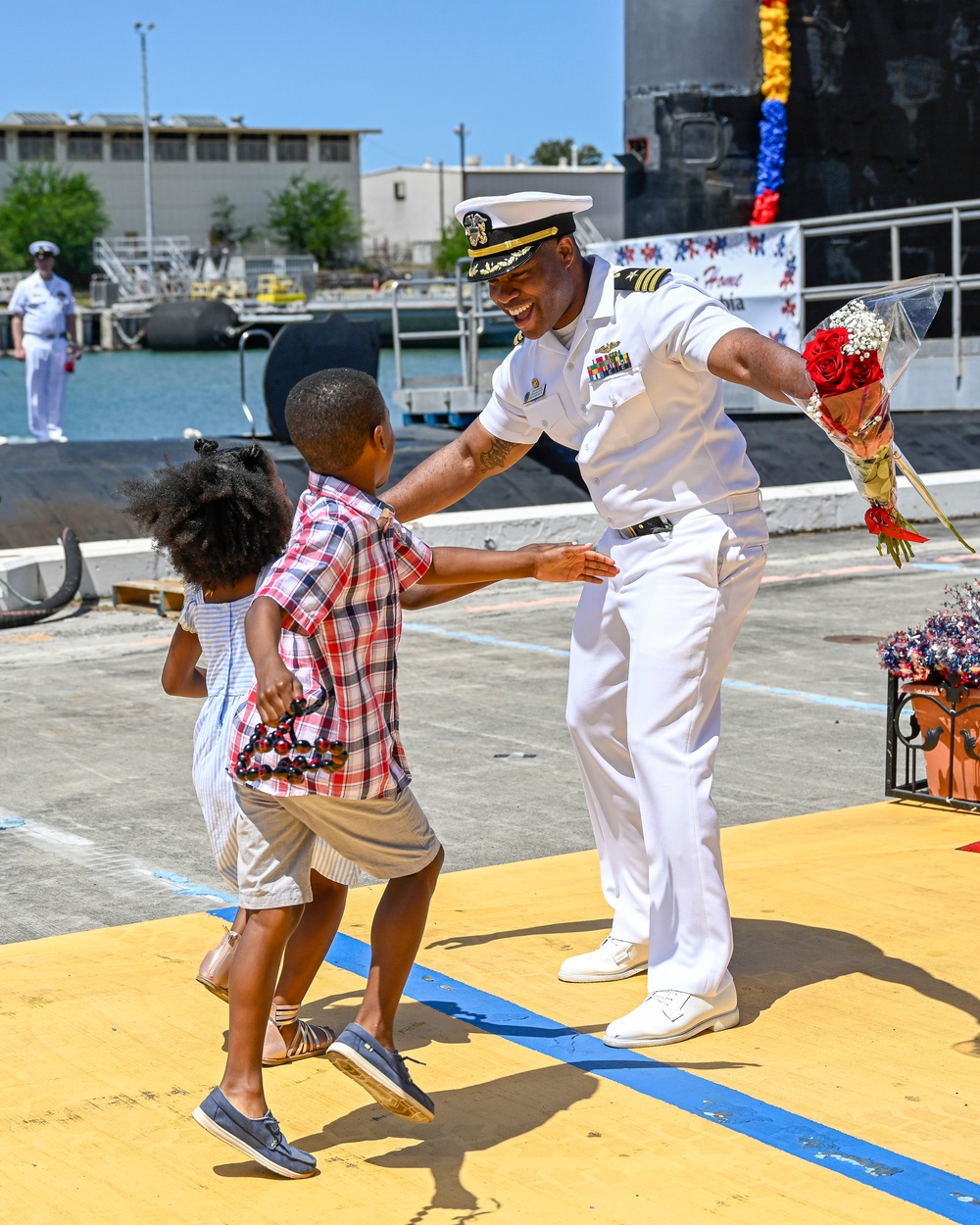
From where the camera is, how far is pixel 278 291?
10162 centimetres

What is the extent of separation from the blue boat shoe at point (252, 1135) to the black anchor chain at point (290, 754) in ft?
2.14

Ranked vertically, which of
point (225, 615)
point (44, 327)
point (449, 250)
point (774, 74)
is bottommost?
point (225, 615)

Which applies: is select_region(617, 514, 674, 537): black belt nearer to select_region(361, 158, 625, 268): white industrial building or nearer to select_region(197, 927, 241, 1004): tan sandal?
select_region(197, 927, 241, 1004): tan sandal

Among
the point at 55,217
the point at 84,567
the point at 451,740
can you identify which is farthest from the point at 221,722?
the point at 55,217

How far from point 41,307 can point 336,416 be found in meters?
15.8

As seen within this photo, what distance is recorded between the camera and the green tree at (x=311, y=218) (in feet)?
427

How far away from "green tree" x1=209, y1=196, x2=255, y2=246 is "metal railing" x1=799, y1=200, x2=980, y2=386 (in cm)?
11611

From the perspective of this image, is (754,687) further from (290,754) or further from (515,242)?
(290,754)

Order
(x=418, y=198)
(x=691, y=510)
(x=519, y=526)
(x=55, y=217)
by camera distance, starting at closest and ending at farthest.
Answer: (x=691, y=510) → (x=519, y=526) → (x=55, y=217) → (x=418, y=198)

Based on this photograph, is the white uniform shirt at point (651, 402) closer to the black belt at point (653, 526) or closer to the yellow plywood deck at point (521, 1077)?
the black belt at point (653, 526)

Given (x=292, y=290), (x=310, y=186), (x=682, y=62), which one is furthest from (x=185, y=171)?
(x=682, y=62)

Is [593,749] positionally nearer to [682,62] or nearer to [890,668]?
[890,668]

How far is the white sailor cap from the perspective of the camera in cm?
412

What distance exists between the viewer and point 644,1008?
13.5 feet
